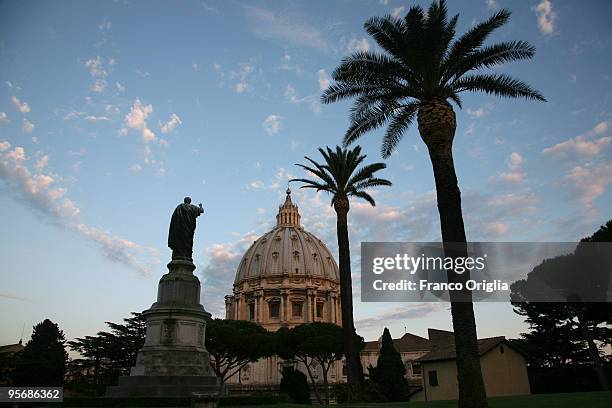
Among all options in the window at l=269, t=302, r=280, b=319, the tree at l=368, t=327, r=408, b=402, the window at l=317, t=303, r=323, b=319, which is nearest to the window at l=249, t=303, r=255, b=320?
the window at l=269, t=302, r=280, b=319

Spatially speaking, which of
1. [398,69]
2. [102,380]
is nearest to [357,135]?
[398,69]

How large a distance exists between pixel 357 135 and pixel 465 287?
360 inches

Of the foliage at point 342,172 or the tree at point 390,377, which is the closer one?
the foliage at point 342,172

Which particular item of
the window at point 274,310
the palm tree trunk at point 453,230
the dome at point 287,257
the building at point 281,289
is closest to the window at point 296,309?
the building at point 281,289

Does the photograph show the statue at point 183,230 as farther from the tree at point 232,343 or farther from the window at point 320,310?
the window at point 320,310

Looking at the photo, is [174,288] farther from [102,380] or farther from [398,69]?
[102,380]

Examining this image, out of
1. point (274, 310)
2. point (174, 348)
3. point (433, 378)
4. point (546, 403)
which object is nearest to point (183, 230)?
point (174, 348)

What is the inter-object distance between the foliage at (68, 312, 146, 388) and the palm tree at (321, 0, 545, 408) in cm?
4486

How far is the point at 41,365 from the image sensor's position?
139ft

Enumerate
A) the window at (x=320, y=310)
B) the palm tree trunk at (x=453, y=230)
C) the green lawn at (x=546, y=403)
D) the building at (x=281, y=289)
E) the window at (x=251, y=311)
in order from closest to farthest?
the palm tree trunk at (x=453, y=230) < the green lawn at (x=546, y=403) < the building at (x=281, y=289) < the window at (x=251, y=311) < the window at (x=320, y=310)

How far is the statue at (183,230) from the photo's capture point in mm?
21297

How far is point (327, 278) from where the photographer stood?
377 ft

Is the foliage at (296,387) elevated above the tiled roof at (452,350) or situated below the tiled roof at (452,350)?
below

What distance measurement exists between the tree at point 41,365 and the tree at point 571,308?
40261mm
